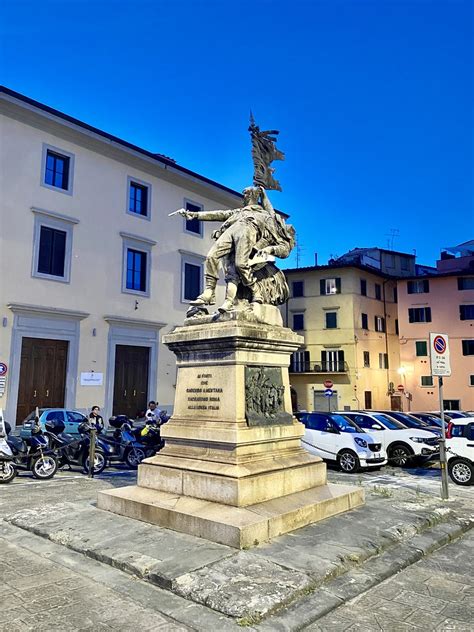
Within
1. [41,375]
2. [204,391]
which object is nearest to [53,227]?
[41,375]

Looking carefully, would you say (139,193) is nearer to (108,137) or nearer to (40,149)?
(108,137)

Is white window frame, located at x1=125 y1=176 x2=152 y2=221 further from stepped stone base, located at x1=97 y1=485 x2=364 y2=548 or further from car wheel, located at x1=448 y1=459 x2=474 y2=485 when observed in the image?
stepped stone base, located at x1=97 y1=485 x2=364 y2=548

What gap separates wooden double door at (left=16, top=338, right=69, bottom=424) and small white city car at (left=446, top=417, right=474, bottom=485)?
15.2 metres

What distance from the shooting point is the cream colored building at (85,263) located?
1927cm

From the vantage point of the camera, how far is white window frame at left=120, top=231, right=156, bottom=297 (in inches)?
914

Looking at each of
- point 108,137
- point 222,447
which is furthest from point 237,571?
point 108,137

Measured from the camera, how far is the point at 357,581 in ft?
13.4

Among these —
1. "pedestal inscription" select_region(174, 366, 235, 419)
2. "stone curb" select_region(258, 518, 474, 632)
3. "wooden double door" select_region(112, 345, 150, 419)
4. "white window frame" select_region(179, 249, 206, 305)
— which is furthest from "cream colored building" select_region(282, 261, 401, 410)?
"stone curb" select_region(258, 518, 474, 632)


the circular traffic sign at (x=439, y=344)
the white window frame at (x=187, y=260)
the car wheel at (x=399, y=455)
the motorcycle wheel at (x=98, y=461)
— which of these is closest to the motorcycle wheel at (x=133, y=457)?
the motorcycle wheel at (x=98, y=461)

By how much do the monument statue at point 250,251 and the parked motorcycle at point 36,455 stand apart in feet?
18.7

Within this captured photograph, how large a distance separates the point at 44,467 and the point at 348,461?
711cm

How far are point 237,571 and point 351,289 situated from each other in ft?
121

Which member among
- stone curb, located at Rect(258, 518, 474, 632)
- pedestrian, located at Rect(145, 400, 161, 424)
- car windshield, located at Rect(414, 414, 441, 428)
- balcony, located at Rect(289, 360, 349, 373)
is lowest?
stone curb, located at Rect(258, 518, 474, 632)

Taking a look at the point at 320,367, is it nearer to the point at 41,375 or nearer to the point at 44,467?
the point at 41,375
